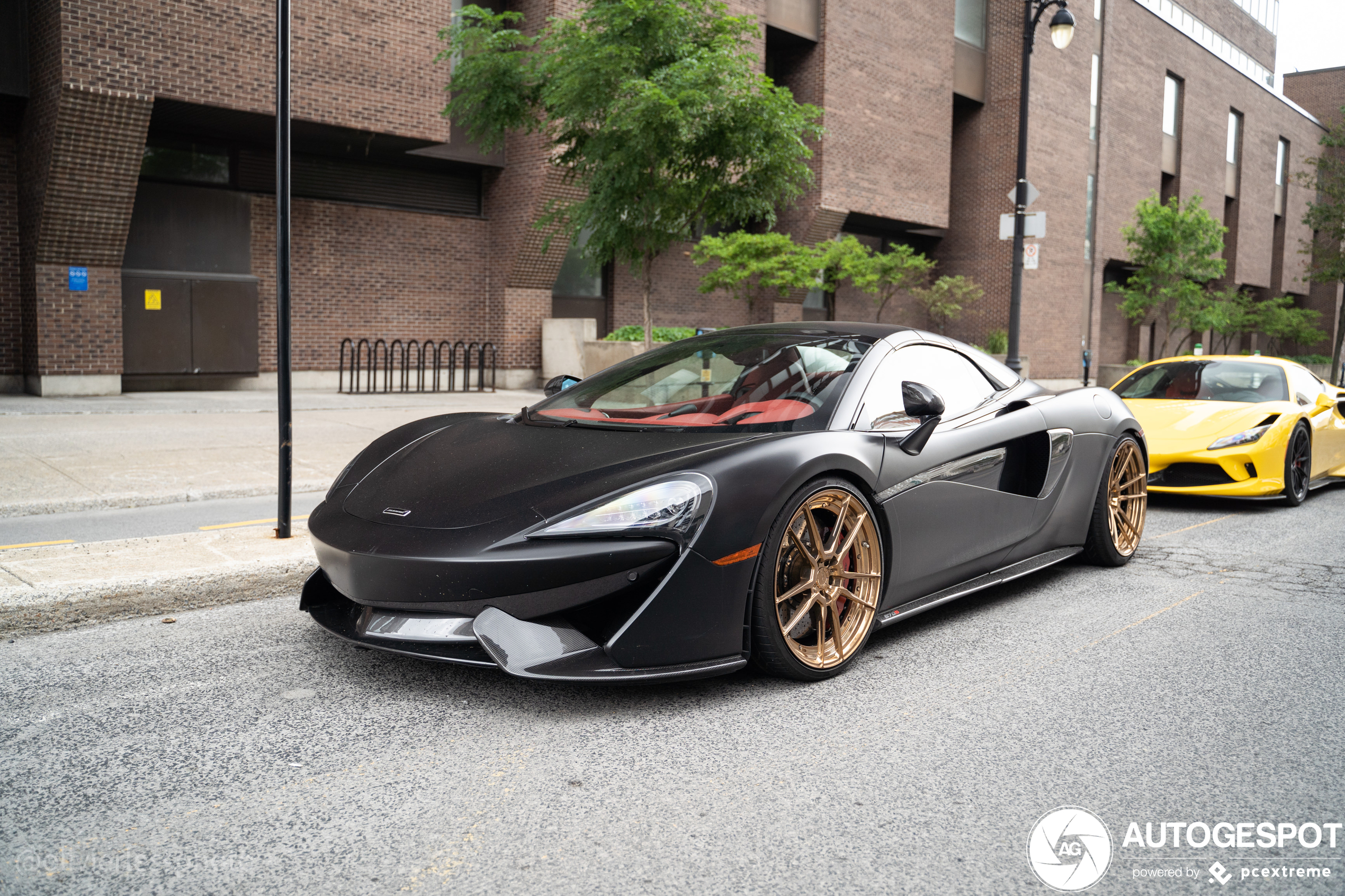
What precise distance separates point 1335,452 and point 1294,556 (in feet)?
11.2

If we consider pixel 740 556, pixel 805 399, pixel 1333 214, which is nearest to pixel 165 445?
pixel 805 399

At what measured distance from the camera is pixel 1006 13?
101 ft

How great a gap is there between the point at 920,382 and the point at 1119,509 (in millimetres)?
2112

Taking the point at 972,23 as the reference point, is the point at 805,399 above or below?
below

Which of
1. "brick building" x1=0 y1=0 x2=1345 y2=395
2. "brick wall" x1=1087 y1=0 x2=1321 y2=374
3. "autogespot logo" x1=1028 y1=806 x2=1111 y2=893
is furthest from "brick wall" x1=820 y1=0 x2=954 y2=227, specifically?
"autogespot logo" x1=1028 y1=806 x2=1111 y2=893

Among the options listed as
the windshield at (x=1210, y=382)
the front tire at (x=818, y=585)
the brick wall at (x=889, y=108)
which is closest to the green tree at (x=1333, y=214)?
the brick wall at (x=889, y=108)

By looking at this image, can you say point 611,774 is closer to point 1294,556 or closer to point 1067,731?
point 1067,731

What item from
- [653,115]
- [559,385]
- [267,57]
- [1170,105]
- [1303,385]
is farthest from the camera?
[1170,105]

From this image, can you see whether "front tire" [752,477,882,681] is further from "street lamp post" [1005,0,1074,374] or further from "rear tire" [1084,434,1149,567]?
"street lamp post" [1005,0,1074,374]

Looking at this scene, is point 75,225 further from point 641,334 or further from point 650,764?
point 650,764

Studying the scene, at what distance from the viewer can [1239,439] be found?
7953 millimetres

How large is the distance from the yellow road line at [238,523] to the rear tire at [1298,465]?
7528mm

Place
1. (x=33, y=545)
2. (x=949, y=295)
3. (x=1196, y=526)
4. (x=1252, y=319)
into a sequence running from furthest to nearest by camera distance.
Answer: (x=1252, y=319) < (x=949, y=295) < (x=1196, y=526) < (x=33, y=545)

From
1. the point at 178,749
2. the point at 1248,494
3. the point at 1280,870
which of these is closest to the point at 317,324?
the point at 1248,494
